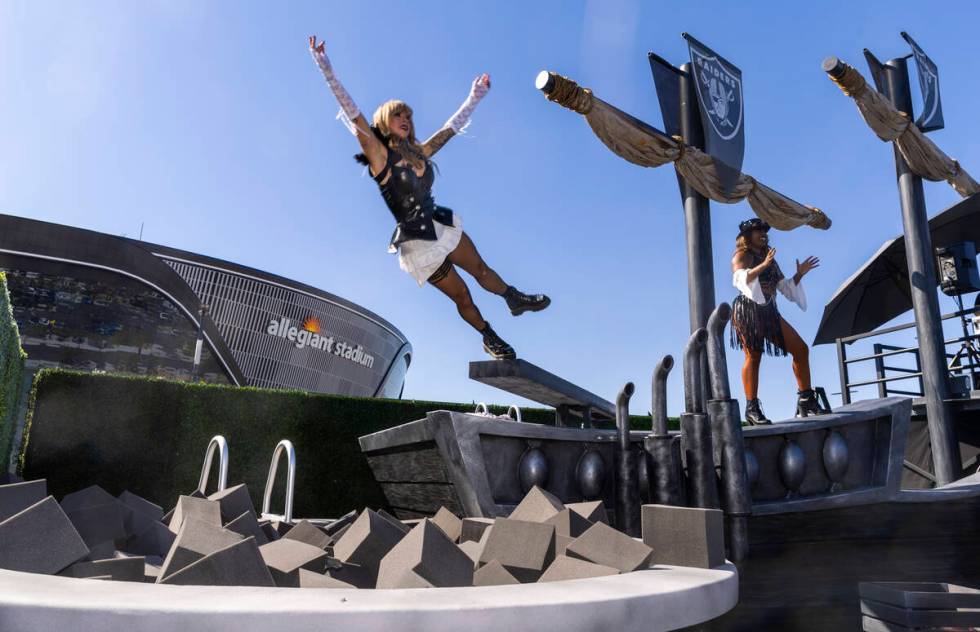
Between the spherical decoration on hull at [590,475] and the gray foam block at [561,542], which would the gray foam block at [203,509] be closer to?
the gray foam block at [561,542]

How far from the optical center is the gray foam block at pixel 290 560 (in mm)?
1465

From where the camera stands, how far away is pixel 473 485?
8.00 feet

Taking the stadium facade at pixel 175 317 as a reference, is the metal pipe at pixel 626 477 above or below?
below

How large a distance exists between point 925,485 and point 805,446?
5.94 metres

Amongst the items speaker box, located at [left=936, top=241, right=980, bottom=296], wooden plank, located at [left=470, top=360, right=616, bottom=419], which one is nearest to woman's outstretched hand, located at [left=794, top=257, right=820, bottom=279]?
wooden plank, located at [left=470, top=360, right=616, bottom=419]

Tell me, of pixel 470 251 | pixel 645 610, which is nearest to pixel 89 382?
pixel 470 251

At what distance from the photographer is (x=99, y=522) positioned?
6.92ft

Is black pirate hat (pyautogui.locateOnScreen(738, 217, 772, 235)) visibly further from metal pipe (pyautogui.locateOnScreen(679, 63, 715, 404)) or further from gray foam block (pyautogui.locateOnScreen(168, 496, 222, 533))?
gray foam block (pyautogui.locateOnScreen(168, 496, 222, 533))

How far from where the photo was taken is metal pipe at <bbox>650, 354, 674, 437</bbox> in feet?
7.33

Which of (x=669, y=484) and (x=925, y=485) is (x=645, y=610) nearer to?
(x=669, y=484)

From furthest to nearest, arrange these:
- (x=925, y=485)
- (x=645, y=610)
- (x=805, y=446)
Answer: (x=925, y=485) < (x=805, y=446) < (x=645, y=610)

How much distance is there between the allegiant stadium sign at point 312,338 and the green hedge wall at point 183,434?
3139cm

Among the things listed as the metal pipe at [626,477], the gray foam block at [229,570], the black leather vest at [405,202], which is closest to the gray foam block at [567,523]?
the metal pipe at [626,477]

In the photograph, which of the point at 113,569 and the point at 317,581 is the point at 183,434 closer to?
the point at 113,569
